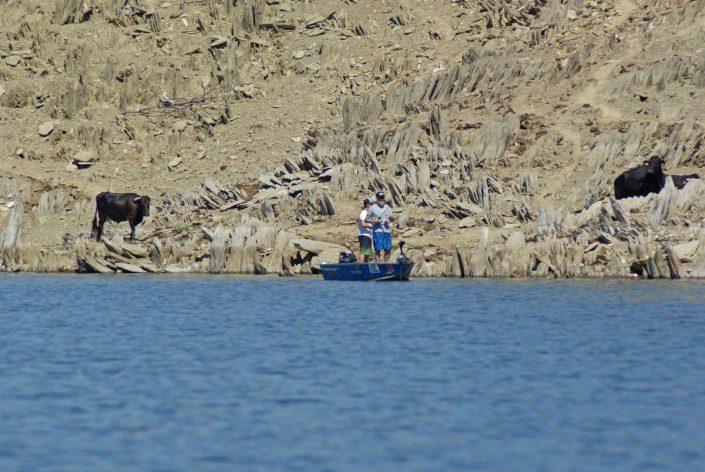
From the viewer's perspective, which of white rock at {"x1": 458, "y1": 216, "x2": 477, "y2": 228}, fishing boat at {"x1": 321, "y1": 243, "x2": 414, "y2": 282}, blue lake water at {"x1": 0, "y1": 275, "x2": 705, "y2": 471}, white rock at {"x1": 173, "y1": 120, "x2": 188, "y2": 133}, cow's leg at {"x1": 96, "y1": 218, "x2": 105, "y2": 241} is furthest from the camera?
white rock at {"x1": 173, "y1": 120, "x2": 188, "y2": 133}

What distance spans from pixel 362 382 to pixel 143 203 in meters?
28.9

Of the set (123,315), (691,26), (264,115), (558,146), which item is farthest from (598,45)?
(123,315)

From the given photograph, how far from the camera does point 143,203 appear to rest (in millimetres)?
46812

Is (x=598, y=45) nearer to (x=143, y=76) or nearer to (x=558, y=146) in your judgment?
(x=558, y=146)

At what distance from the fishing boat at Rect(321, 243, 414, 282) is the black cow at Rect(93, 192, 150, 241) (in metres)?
11.3

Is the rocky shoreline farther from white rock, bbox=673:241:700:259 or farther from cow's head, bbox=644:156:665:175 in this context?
cow's head, bbox=644:156:665:175

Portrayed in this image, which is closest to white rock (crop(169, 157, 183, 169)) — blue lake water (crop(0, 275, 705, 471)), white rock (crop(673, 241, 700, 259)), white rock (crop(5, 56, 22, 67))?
white rock (crop(5, 56, 22, 67))

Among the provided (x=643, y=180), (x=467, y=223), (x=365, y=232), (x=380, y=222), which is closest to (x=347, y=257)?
(x=365, y=232)

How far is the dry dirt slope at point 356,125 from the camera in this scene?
135ft

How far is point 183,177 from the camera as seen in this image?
56.2 meters

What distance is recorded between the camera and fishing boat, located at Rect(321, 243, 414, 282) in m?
36.4

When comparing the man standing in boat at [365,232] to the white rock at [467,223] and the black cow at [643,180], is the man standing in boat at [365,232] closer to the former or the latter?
the white rock at [467,223]

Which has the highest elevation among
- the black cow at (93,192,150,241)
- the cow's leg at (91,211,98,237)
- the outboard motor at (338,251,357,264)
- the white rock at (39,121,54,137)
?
the white rock at (39,121,54,137)

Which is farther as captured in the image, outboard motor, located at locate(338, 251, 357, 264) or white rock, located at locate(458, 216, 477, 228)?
white rock, located at locate(458, 216, 477, 228)
